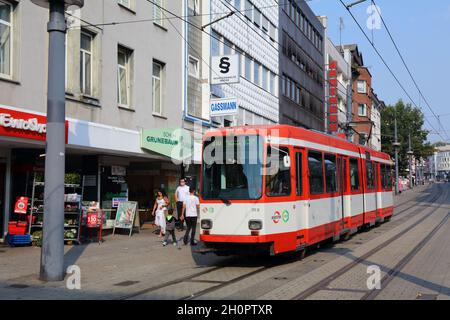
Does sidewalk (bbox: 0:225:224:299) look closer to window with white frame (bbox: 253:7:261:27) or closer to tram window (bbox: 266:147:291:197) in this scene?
tram window (bbox: 266:147:291:197)

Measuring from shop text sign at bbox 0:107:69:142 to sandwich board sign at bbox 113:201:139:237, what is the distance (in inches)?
199

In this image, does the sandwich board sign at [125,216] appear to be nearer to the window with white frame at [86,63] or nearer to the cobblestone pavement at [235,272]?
the cobblestone pavement at [235,272]

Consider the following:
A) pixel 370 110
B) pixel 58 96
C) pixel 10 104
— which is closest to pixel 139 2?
pixel 10 104

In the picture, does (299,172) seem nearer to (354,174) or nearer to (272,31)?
(354,174)

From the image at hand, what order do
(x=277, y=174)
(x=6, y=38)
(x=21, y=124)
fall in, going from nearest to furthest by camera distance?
(x=277, y=174) < (x=21, y=124) < (x=6, y=38)

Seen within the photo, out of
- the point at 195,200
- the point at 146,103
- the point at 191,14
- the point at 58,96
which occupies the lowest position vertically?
the point at 195,200

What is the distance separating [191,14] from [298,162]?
1324 centimetres

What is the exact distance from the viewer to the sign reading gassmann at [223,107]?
758 inches

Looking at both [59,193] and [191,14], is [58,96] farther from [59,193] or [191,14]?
[191,14]

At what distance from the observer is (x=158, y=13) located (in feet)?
69.7

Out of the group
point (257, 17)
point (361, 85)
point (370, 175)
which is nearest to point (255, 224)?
point (370, 175)

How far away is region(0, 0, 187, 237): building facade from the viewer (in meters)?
14.4

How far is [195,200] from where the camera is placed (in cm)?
1560

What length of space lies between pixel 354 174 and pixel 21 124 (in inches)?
391
